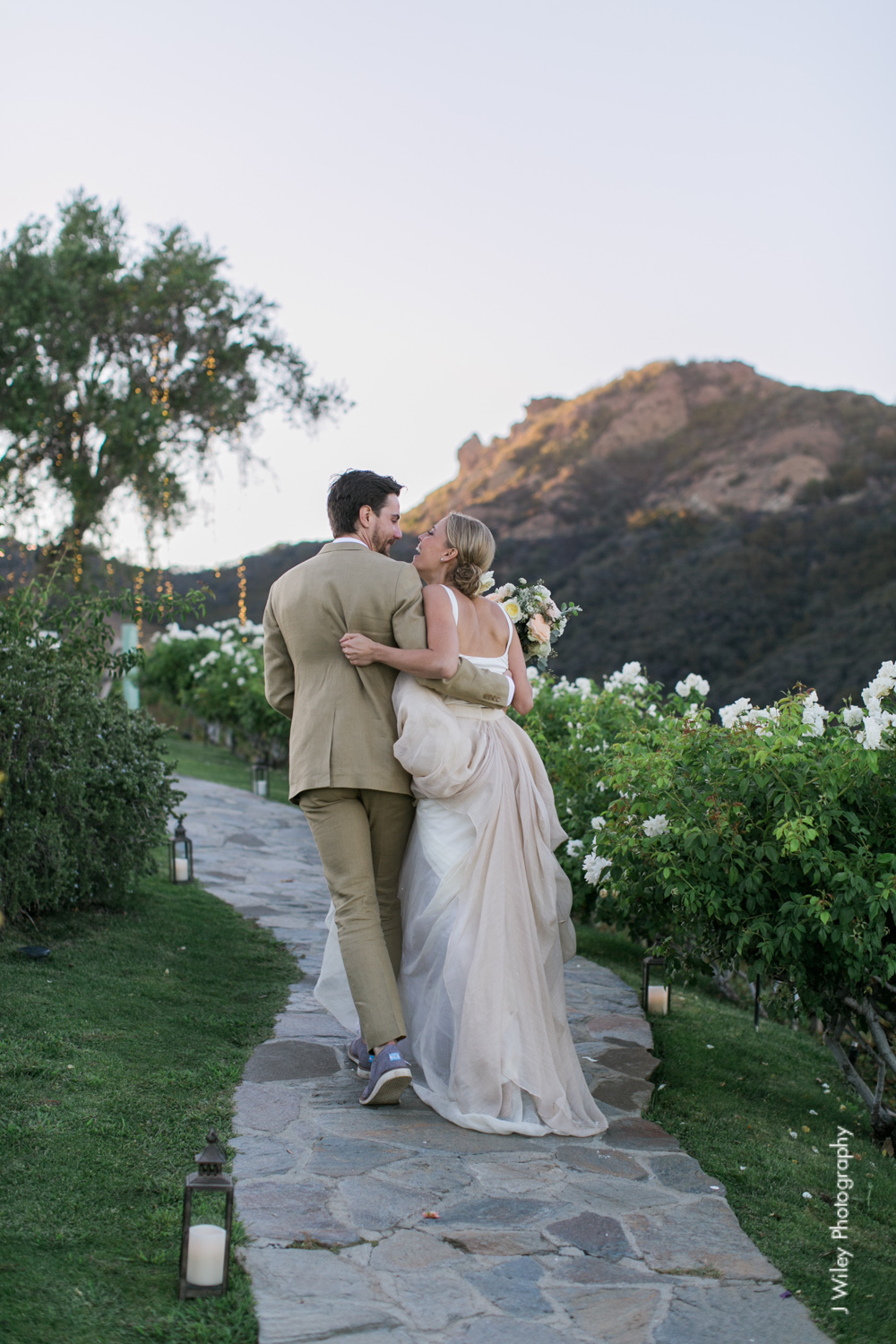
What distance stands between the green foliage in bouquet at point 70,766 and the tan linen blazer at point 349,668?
1.91 meters

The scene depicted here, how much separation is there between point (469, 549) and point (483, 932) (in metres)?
1.18

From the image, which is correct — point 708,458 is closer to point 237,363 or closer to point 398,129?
point 237,363

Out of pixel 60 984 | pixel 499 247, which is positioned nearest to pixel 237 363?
pixel 499 247

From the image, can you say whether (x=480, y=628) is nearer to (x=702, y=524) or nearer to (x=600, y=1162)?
(x=600, y=1162)

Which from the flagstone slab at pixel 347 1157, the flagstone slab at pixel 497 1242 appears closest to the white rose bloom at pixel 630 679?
the flagstone slab at pixel 347 1157

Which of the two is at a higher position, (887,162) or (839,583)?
(887,162)

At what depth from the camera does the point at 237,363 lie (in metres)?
16.1

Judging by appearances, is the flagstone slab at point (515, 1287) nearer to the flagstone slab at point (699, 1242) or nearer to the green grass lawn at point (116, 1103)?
the flagstone slab at point (699, 1242)

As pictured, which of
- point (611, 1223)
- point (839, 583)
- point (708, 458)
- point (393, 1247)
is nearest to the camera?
point (393, 1247)

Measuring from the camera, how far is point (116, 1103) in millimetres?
3047

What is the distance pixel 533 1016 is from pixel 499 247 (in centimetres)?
1252

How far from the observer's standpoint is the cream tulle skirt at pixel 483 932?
311 cm

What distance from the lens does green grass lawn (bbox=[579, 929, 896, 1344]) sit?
236 centimetres

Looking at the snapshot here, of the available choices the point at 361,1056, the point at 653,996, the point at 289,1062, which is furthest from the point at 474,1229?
the point at 653,996
